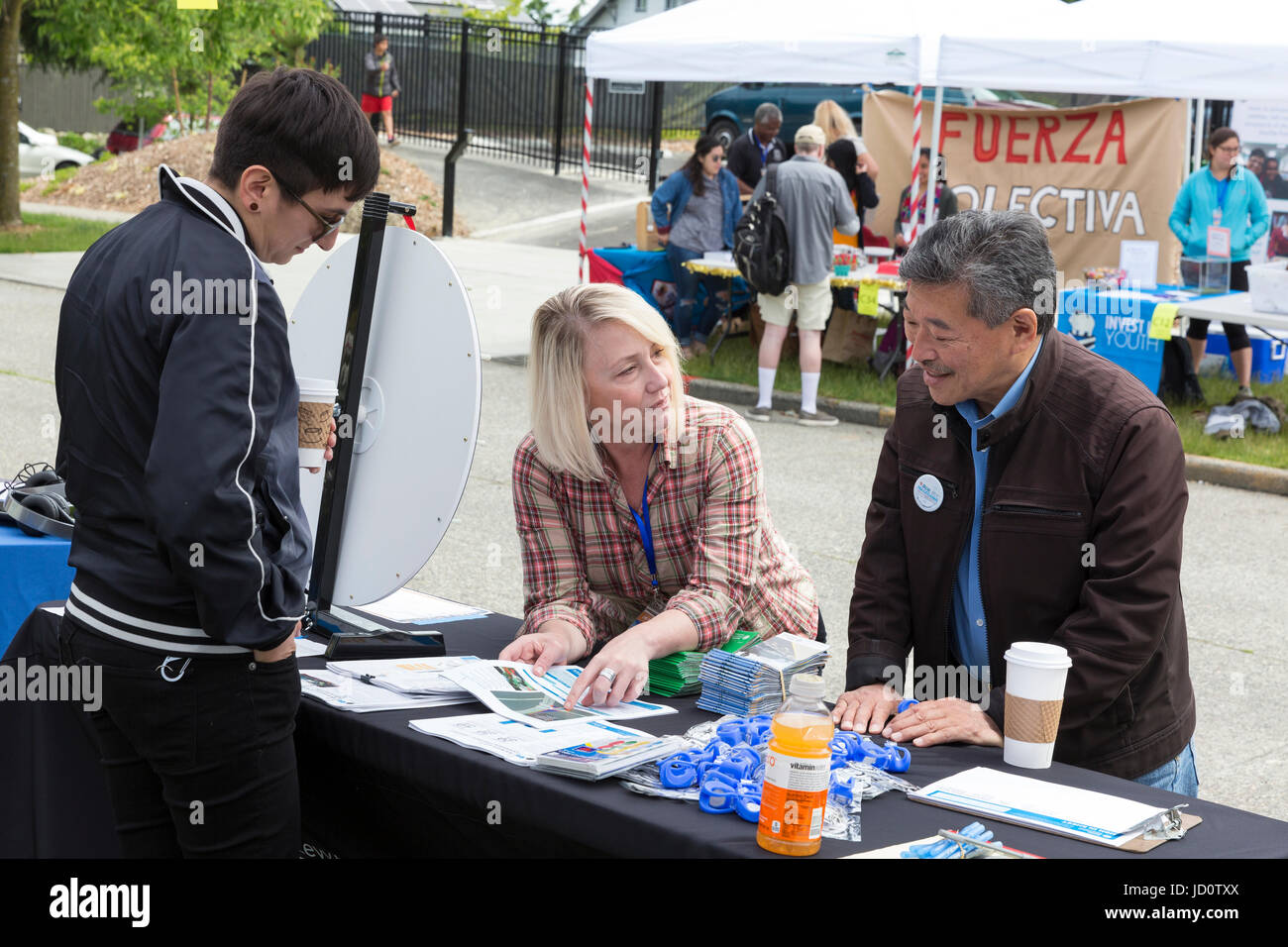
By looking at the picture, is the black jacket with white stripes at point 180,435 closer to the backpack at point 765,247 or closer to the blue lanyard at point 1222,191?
the backpack at point 765,247

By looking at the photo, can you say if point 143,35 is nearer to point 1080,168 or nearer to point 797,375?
point 797,375

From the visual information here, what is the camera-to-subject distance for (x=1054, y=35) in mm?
9945

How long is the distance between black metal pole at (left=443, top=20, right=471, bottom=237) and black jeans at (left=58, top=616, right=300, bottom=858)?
18.7 metres

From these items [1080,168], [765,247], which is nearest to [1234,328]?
[1080,168]

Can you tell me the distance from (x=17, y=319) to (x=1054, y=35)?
31.0ft

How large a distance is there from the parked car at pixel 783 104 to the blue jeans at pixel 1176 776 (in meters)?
15.1

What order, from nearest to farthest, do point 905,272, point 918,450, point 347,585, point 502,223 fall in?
point 905,272 → point 918,450 → point 347,585 → point 502,223

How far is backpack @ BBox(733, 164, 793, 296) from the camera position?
35.3 ft

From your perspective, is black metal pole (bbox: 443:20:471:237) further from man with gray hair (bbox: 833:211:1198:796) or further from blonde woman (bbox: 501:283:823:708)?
man with gray hair (bbox: 833:211:1198:796)

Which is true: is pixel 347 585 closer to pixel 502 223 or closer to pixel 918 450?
pixel 918 450

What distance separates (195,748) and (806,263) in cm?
902

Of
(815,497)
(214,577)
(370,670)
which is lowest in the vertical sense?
A: (815,497)

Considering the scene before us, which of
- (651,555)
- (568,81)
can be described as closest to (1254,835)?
(651,555)

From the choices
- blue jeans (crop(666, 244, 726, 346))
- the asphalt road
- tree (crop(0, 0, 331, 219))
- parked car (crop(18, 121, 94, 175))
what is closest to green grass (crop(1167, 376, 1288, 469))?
blue jeans (crop(666, 244, 726, 346))
